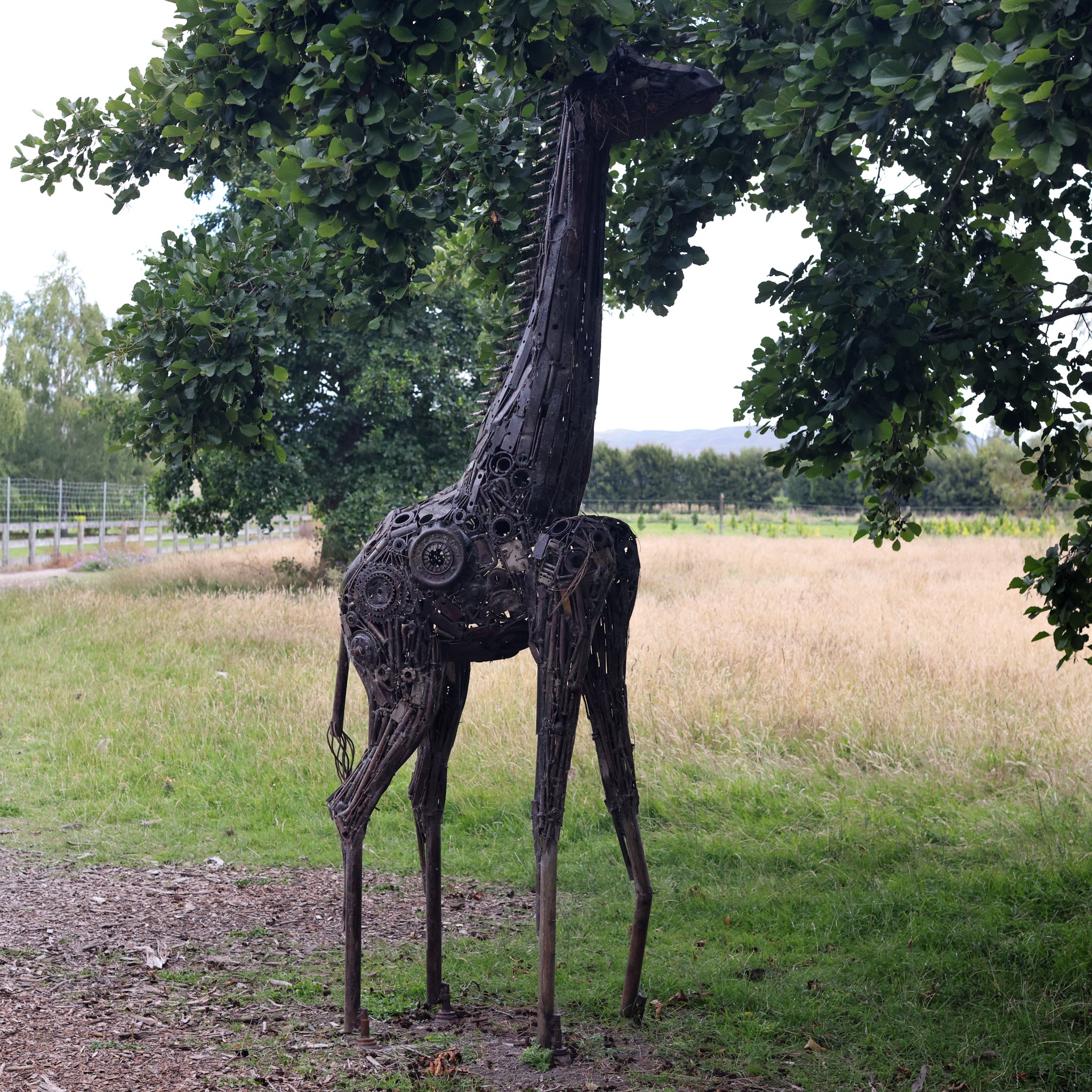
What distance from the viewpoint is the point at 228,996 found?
15.9 feet

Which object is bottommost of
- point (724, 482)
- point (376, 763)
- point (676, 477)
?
point (376, 763)

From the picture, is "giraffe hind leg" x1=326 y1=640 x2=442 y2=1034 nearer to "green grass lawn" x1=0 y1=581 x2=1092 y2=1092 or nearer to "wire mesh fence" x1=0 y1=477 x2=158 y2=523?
"green grass lawn" x1=0 y1=581 x2=1092 y2=1092

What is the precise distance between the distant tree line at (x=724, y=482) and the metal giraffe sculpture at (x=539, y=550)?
1876 inches

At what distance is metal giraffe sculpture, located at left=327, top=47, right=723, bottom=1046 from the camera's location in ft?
13.5

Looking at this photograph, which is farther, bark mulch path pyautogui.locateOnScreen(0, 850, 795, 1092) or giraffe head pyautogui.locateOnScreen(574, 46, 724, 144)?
giraffe head pyautogui.locateOnScreen(574, 46, 724, 144)

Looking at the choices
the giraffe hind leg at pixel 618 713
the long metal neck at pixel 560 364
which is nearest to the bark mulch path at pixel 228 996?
the giraffe hind leg at pixel 618 713

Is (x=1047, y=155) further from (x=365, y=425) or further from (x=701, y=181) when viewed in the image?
(x=365, y=425)

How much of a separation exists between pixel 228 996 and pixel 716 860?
10.7 ft

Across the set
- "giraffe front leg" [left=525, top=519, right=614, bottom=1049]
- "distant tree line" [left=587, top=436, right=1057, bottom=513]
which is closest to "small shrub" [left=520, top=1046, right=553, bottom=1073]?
"giraffe front leg" [left=525, top=519, right=614, bottom=1049]

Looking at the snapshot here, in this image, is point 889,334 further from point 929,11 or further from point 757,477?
point 757,477

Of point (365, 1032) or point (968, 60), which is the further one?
point (365, 1032)

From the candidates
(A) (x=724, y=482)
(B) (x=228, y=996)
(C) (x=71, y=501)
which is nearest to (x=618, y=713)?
(B) (x=228, y=996)

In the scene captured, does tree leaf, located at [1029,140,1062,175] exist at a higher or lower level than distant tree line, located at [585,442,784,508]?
lower

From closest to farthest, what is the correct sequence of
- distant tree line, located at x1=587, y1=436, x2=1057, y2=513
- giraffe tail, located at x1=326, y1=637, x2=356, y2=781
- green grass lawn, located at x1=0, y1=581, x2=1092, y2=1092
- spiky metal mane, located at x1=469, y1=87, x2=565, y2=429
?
spiky metal mane, located at x1=469, y1=87, x2=565, y2=429 < green grass lawn, located at x1=0, y1=581, x2=1092, y2=1092 < giraffe tail, located at x1=326, y1=637, x2=356, y2=781 < distant tree line, located at x1=587, y1=436, x2=1057, y2=513
